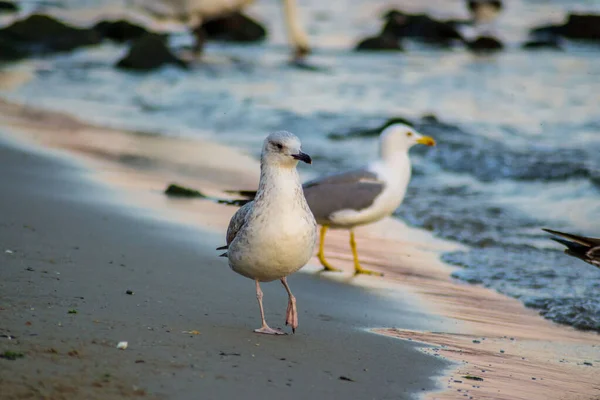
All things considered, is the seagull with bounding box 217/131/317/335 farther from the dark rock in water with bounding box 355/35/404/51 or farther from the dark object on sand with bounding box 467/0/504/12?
the dark object on sand with bounding box 467/0/504/12

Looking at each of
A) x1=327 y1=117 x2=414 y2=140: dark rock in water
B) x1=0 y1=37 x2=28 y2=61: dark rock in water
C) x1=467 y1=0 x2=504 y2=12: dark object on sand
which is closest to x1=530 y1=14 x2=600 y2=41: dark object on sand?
x1=467 y1=0 x2=504 y2=12: dark object on sand

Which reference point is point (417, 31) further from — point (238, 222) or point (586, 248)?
point (238, 222)

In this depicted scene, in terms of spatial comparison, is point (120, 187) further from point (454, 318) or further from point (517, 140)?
point (517, 140)

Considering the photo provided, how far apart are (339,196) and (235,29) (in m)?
16.8

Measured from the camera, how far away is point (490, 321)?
6133 millimetres

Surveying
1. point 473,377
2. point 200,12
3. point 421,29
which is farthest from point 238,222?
point 421,29

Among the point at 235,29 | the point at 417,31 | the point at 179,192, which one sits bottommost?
the point at 179,192

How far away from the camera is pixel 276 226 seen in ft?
15.8

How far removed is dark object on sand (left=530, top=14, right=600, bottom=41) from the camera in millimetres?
22875

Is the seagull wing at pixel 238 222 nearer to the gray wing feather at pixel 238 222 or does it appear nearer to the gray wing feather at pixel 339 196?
the gray wing feather at pixel 238 222

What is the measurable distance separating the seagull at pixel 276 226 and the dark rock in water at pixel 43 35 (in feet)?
53.9

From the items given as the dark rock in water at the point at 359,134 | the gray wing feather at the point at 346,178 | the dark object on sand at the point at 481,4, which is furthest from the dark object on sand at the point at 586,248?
the dark object on sand at the point at 481,4

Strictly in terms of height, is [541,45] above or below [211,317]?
above

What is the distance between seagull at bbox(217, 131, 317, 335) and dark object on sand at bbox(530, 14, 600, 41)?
19.2m
